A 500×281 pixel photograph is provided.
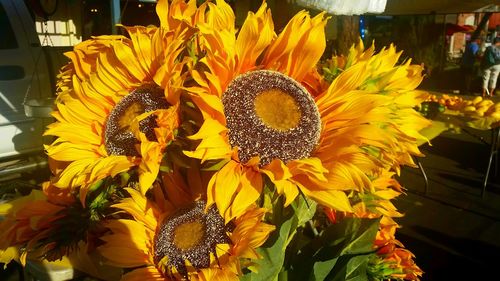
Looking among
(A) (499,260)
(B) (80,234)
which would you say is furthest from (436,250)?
(B) (80,234)

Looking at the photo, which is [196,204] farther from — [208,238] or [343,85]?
[343,85]

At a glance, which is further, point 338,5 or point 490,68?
point 490,68

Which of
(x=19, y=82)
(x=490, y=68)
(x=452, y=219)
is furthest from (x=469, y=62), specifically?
(x=19, y=82)

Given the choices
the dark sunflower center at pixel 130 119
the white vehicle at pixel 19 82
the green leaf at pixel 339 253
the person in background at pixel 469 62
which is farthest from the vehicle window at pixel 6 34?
the person in background at pixel 469 62

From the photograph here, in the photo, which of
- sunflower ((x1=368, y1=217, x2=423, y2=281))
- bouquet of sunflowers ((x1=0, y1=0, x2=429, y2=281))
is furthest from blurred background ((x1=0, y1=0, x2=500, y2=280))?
bouquet of sunflowers ((x1=0, y1=0, x2=429, y2=281))

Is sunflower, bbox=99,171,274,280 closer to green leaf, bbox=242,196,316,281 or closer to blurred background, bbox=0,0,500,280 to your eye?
green leaf, bbox=242,196,316,281

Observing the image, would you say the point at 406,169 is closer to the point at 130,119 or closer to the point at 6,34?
the point at 6,34

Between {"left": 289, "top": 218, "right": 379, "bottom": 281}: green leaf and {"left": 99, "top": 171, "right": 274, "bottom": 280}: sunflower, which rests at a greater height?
{"left": 99, "top": 171, "right": 274, "bottom": 280}: sunflower
